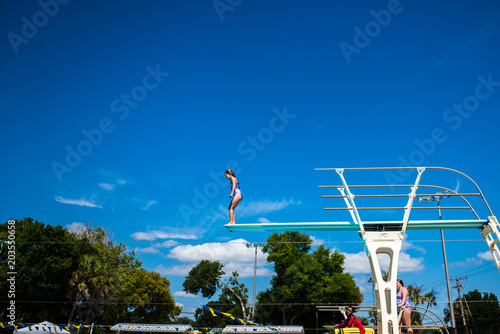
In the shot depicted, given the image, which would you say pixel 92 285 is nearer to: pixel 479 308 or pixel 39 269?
pixel 39 269

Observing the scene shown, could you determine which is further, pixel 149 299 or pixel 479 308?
pixel 479 308

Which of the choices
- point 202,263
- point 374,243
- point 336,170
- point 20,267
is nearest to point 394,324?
point 374,243

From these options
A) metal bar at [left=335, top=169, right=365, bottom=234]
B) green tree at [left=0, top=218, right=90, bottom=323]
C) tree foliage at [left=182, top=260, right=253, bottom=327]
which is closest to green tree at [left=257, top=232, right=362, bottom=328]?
tree foliage at [left=182, top=260, right=253, bottom=327]

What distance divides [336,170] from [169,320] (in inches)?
2022

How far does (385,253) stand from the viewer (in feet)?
29.8

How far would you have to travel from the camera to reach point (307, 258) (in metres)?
45.2

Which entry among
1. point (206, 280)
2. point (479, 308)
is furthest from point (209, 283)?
point (479, 308)

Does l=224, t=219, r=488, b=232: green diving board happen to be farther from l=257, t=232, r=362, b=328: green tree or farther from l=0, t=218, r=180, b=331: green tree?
l=257, t=232, r=362, b=328: green tree

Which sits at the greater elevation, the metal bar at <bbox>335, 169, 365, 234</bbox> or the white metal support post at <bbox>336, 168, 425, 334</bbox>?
the metal bar at <bbox>335, 169, 365, 234</bbox>

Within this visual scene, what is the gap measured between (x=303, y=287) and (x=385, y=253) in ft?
117

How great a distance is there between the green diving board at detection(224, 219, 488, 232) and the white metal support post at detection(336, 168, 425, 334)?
16 cm

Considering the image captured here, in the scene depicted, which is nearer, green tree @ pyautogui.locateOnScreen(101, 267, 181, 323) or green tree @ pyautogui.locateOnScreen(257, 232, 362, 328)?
green tree @ pyautogui.locateOnScreen(257, 232, 362, 328)

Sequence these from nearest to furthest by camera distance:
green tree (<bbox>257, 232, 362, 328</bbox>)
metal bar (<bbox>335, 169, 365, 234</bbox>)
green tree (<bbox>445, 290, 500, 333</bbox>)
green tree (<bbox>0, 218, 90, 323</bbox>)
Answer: metal bar (<bbox>335, 169, 365, 234</bbox>) < green tree (<bbox>0, 218, 90, 323</bbox>) < green tree (<bbox>257, 232, 362, 328</bbox>) < green tree (<bbox>445, 290, 500, 333</bbox>)

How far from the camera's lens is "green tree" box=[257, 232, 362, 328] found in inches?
1649
